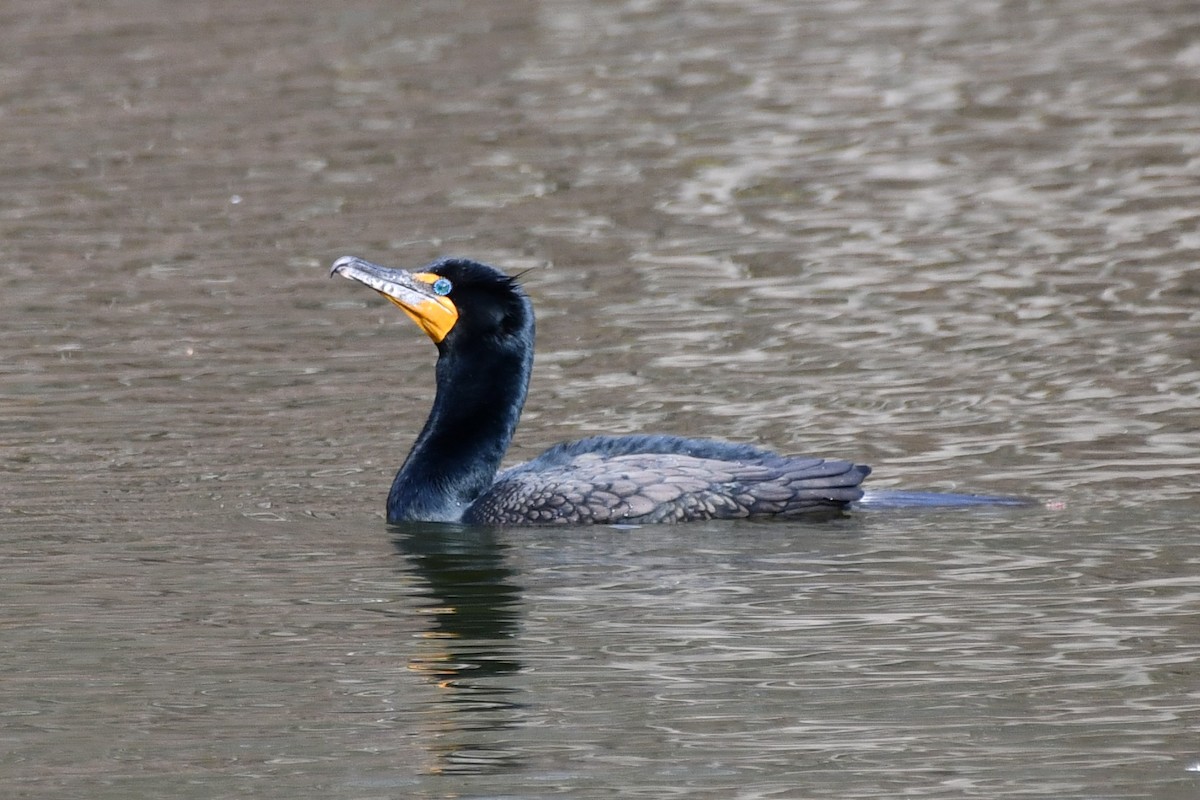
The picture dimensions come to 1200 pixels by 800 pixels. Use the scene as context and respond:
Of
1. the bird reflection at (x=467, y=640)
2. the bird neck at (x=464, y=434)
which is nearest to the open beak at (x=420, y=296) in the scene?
the bird neck at (x=464, y=434)

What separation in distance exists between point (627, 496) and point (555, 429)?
1.93 m

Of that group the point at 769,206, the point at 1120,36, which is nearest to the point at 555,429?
the point at 769,206

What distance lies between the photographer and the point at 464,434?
34.7 ft

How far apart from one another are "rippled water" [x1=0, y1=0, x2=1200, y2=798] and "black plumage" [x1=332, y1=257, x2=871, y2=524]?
14cm

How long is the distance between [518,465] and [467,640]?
2.13 metres

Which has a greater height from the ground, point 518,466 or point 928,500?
point 518,466

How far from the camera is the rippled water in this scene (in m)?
7.37

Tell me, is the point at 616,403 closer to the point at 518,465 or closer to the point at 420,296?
the point at 518,465

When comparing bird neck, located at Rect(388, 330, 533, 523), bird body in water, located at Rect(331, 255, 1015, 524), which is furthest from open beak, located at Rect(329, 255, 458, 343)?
bird neck, located at Rect(388, 330, 533, 523)

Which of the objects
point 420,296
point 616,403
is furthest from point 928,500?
point 616,403

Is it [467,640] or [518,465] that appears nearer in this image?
[467,640]

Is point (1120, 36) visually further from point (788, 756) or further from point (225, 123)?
point (788, 756)

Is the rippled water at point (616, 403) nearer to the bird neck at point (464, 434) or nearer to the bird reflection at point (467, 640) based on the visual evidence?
the bird reflection at point (467, 640)

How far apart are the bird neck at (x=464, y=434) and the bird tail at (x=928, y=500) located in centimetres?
158
